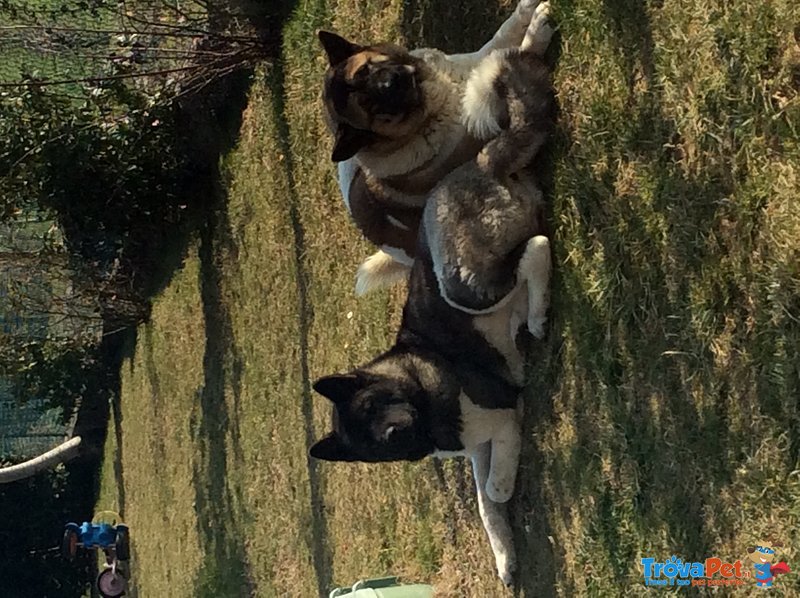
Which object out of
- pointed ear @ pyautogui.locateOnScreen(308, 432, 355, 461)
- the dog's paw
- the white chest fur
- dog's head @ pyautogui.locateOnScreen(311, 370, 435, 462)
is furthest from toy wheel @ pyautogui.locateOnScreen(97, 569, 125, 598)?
the dog's paw

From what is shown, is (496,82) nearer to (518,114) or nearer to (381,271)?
(518,114)

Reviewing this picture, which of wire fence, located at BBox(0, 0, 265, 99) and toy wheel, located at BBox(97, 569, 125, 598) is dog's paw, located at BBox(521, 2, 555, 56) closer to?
wire fence, located at BBox(0, 0, 265, 99)

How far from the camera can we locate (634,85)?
3.38 metres

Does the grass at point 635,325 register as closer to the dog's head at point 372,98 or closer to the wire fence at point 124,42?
the dog's head at point 372,98

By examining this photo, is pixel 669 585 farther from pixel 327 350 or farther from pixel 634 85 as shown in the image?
pixel 327 350

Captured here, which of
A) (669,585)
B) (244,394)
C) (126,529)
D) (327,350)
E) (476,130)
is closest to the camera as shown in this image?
(669,585)

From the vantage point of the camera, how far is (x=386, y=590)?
4.75 meters

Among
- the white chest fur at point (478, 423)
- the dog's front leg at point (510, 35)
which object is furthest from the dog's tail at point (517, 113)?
the white chest fur at point (478, 423)

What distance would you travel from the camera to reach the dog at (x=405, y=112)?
11.6ft

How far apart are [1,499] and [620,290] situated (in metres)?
13.0

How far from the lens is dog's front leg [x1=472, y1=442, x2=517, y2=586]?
414 centimetres

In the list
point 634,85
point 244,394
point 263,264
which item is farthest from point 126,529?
point 634,85

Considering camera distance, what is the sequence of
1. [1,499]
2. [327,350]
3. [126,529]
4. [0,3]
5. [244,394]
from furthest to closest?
[1,499]
[126,529]
[244,394]
[0,3]
[327,350]

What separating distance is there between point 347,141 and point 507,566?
2137 mm
